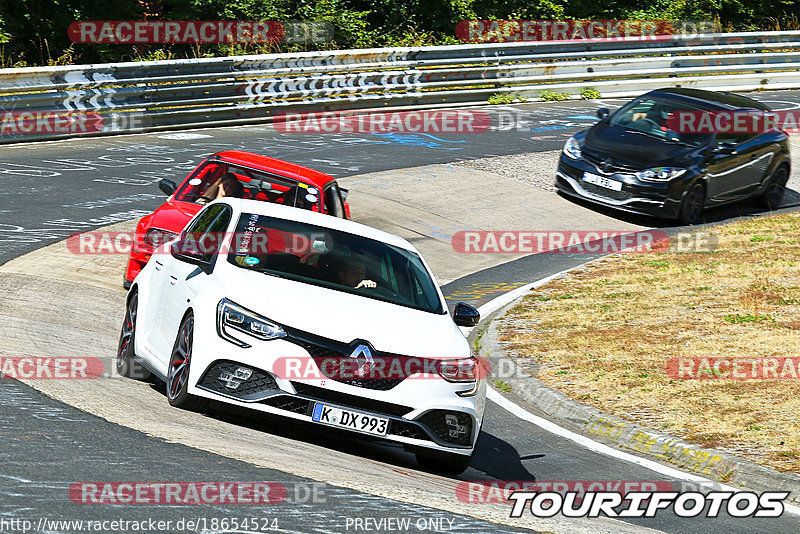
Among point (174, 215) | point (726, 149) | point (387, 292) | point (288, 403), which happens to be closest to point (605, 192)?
point (726, 149)

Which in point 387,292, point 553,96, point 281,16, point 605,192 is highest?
point 281,16

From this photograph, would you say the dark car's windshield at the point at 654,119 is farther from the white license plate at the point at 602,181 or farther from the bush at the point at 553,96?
the bush at the point at 553,96

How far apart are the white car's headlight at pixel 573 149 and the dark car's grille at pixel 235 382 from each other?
11.9 metres

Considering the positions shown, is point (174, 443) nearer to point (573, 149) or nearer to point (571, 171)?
point (571, 171)

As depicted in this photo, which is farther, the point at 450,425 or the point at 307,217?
the point at 307,217

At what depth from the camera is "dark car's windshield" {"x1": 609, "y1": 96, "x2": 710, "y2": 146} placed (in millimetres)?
A: 17953

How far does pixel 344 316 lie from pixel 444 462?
1.16 meters

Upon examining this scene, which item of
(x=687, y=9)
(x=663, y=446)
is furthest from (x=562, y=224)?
(x=687, y=9)

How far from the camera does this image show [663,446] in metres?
8.60

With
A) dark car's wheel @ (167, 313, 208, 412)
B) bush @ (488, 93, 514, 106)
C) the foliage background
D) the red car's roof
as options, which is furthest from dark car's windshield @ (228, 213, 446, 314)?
bush @ (488, 93, 514, 106)

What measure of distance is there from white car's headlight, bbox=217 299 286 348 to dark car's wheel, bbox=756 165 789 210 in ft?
46.4

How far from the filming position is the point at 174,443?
21.3 ft

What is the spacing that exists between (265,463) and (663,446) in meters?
3.54

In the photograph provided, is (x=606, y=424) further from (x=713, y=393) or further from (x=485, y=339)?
(x=485, y=339)
